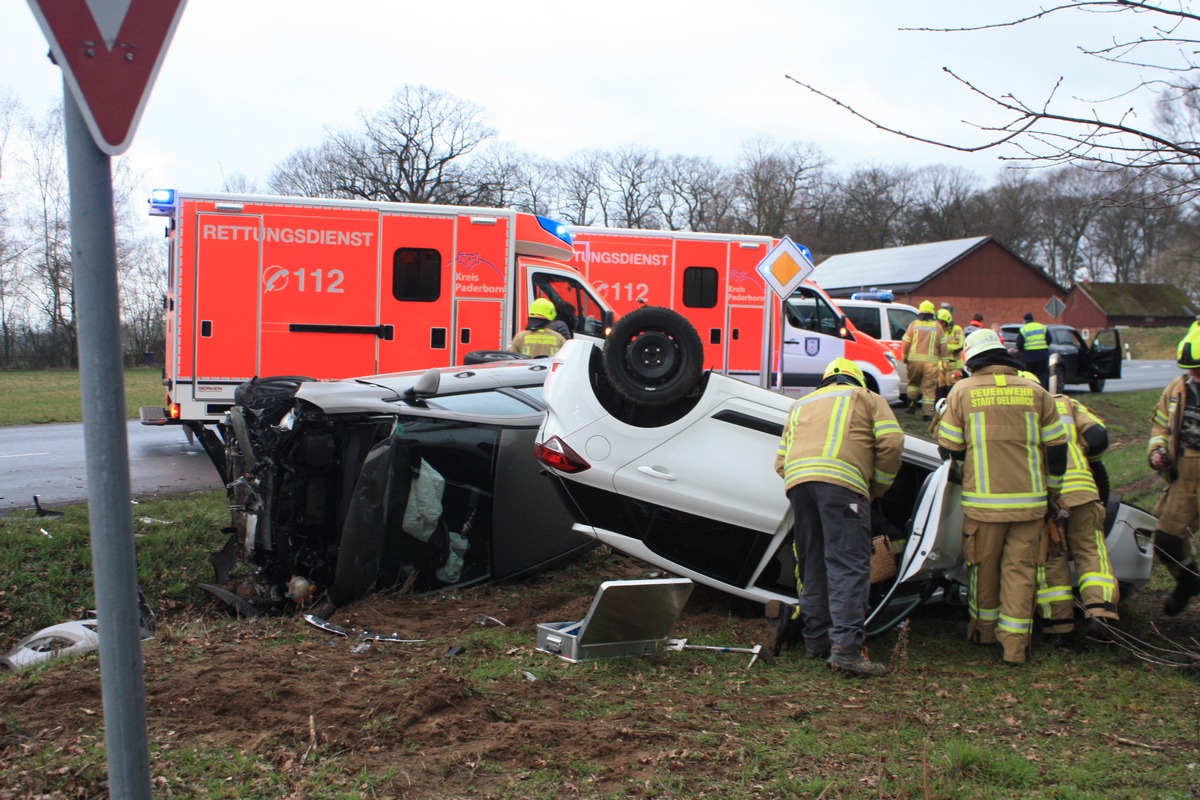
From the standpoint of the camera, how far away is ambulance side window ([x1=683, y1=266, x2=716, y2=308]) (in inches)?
580

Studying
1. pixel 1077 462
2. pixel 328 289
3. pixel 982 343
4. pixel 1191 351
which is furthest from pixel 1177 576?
pixel 328 289

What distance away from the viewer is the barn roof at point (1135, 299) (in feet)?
239

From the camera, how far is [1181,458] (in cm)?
641

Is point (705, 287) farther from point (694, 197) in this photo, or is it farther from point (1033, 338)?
point (694, 197)

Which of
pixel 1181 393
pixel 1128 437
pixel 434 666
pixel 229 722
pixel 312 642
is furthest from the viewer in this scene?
pixel 1128 437

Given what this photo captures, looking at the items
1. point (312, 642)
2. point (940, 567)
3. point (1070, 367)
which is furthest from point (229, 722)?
point (1070, 367)

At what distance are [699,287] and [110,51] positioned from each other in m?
12.9

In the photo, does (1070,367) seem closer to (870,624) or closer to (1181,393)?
(1181,393)

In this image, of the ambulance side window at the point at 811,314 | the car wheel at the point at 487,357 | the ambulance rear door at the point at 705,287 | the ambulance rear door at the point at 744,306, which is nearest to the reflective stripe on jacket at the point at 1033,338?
the ambulance side window at the point at 811,314

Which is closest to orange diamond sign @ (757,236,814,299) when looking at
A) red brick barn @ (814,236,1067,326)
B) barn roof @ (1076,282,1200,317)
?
red brick barn @ (814,236,1067,326)

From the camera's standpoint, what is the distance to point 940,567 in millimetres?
5664

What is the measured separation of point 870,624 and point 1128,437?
45.6 ft

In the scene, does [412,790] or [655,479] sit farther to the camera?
[655,479]

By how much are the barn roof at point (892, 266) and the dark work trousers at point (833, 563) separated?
48.7 metres
